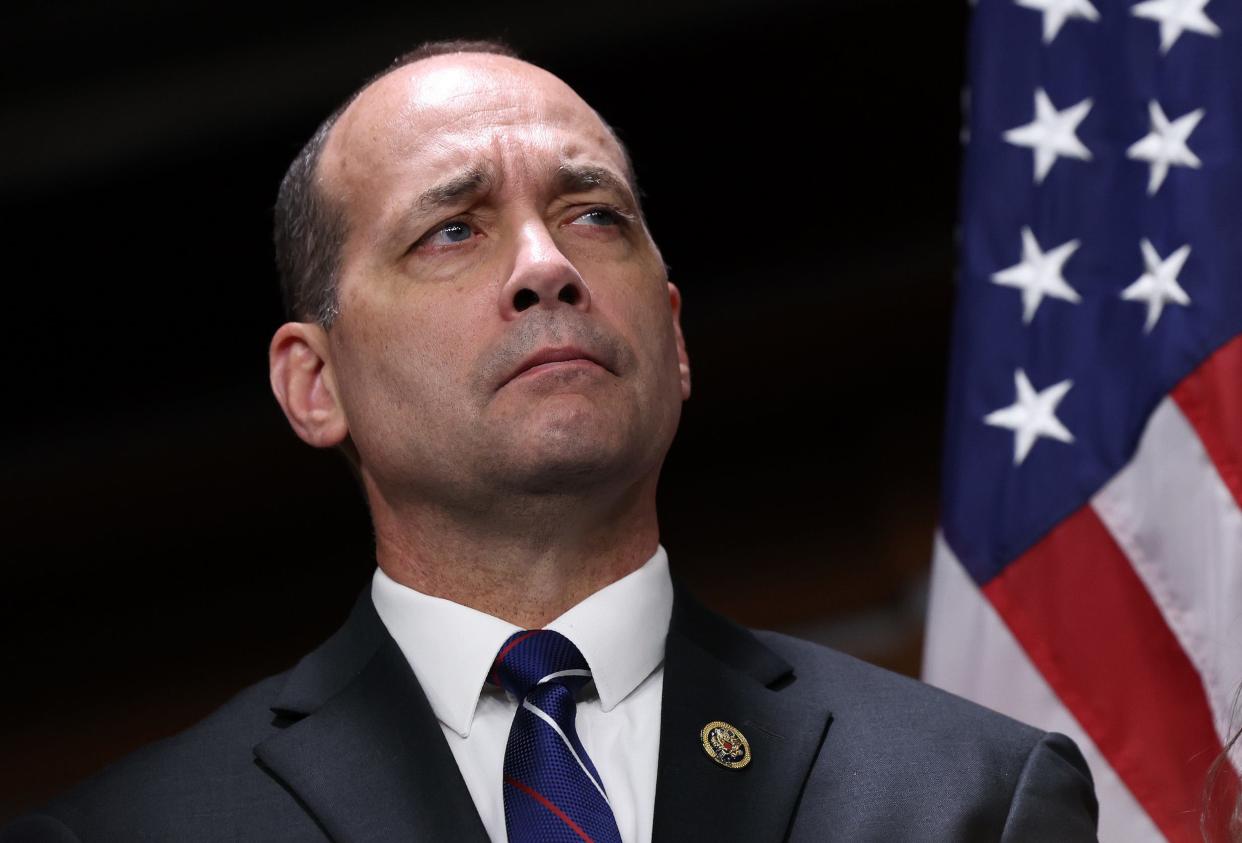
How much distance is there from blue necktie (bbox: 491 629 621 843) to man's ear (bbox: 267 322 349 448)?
0.39m

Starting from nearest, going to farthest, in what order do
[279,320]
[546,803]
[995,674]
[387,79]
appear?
[546,803]
[387,79]
[995,674]
[279,320]

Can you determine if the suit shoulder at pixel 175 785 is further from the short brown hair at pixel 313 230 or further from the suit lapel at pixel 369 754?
the short brown hair at pixel 313 230

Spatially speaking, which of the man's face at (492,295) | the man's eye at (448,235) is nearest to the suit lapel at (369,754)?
the man's face at (492,295)

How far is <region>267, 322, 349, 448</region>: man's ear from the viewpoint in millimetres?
1926

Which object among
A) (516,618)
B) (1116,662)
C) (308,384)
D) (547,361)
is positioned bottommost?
(1116,662)

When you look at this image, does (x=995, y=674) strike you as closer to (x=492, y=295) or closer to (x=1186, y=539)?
(x=1186, y=539)

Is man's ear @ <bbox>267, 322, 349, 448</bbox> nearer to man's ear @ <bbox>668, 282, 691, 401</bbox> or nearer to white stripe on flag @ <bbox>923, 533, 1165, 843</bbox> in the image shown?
man's ear @ <bbox>668, 282, 691, 401</bbox>

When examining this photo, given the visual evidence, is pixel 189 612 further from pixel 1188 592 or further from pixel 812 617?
pixel 1188 592

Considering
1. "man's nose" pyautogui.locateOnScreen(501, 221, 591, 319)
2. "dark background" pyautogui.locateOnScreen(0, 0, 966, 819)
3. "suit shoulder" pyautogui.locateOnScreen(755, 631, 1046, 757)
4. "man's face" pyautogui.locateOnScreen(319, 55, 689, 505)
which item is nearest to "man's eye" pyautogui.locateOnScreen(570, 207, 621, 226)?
"man's face" pyautogui.locateOnScreen(319, 55, 689, 505)

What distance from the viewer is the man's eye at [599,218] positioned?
1885mm

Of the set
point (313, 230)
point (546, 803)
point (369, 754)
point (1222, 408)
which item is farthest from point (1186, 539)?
point (313, 230)

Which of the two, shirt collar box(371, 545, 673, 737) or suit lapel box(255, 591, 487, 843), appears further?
shirt collar box(371, 545, 673, 737)

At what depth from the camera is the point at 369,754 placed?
162 centimetres

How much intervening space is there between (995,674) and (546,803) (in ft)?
2.57
